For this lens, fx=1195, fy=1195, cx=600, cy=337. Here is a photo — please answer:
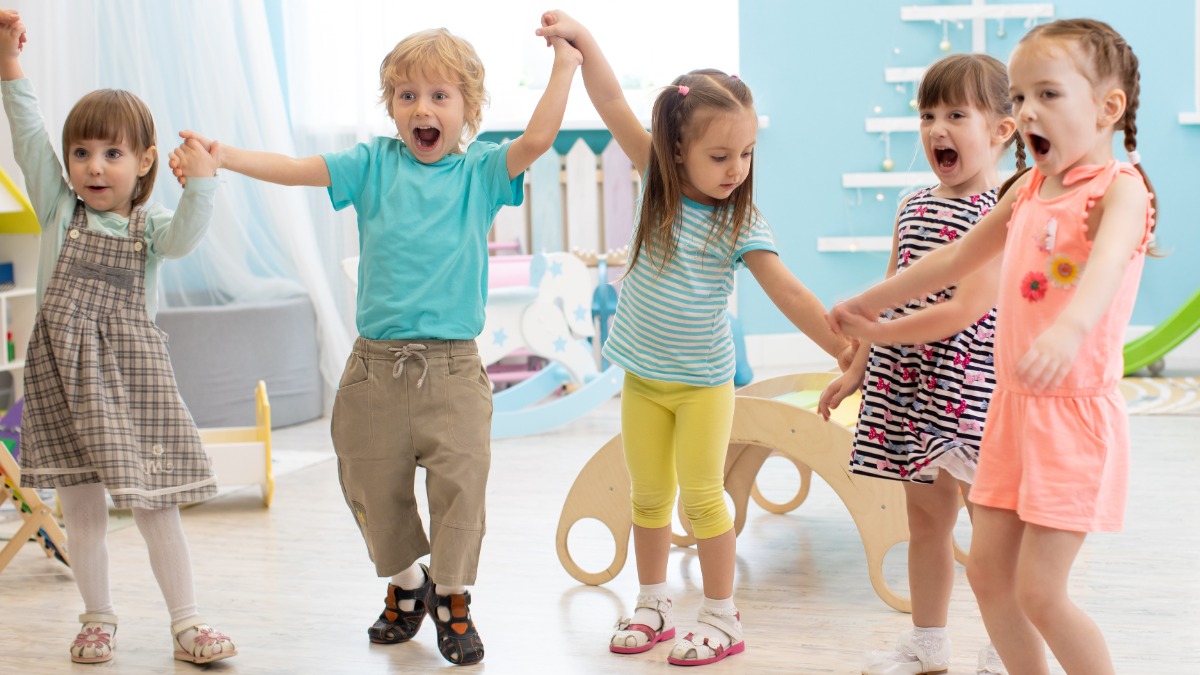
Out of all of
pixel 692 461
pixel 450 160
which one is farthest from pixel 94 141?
pixel 692 461

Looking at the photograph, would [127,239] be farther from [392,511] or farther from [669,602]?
[669,602]

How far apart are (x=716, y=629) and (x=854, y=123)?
3614 mm

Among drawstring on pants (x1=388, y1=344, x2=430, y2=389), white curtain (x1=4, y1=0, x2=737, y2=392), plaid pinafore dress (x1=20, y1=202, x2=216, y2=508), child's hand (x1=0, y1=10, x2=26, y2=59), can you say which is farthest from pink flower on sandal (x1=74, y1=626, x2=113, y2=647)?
white curtain (x1=4, y1=0, x2=737, y2=392)

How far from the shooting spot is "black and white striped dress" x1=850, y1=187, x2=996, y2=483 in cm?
159

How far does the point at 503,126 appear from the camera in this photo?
197 inches

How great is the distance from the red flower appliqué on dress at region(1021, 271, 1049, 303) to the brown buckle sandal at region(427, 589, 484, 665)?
38.2 inches

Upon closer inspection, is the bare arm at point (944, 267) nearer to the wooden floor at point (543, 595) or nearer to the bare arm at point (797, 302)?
the bare arm at point (797, 302)

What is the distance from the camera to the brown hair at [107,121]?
1.79 m

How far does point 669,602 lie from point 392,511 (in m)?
0.47

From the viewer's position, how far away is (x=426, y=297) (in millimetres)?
1750

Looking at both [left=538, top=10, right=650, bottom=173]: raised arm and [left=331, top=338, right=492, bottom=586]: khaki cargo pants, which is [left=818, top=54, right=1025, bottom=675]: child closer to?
[left=538, top=10, right=650, bottom=173]: raised arm

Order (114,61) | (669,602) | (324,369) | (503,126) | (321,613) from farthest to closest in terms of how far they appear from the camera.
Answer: (503,126)
(324,369)
(114,61)
(321,613)
(669,602)

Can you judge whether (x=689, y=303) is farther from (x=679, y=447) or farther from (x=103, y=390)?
(x=103, y=390)

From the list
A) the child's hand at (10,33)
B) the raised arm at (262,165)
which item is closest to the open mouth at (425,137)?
the raised arm at (262,165)
